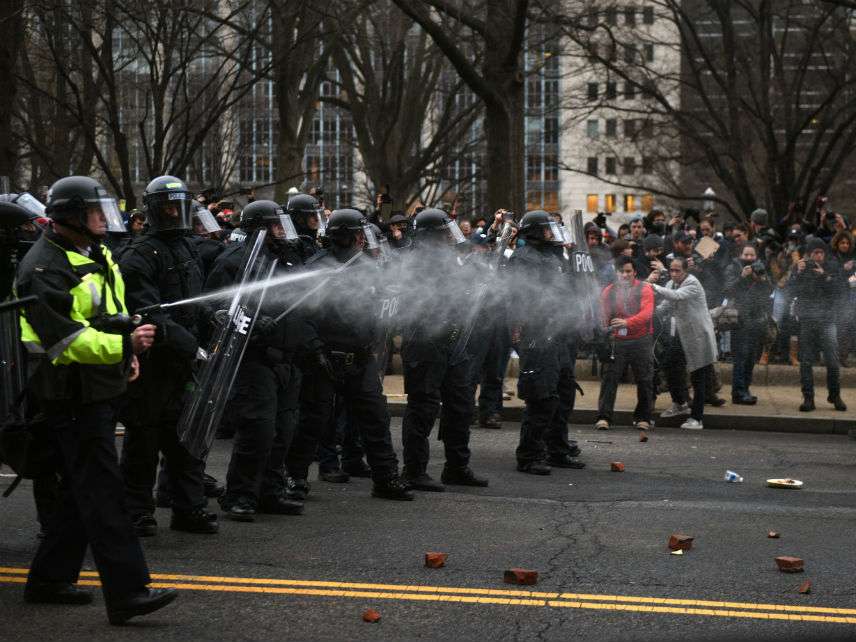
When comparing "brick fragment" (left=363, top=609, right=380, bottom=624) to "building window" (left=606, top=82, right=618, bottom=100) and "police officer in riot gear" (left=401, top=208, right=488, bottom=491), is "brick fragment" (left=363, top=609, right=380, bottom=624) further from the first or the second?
"building window" (left=606, top=82, right=618, bottom=100)

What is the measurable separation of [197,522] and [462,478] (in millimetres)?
2398

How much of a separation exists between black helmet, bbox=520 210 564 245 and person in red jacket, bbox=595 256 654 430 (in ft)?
9.63

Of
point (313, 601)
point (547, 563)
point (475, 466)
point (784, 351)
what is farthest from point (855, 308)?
point (313, 601)

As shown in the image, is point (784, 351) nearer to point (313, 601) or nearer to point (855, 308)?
point (855, 308)

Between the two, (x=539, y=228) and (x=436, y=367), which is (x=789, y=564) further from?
(x=539, y=228)

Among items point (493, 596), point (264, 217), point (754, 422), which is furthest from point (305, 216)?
point (754, 422)

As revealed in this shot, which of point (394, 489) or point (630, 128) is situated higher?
point (630, 128)

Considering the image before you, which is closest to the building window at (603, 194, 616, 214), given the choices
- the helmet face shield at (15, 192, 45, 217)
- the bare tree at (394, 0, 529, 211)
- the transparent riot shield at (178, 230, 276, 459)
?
Result: the bare tree at (394, 0, 529, 211)

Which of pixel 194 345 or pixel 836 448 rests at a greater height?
pixel 194 345

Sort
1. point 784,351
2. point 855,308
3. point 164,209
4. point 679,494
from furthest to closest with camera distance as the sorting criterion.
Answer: point 784,351 < point 855,308 < point 679,494 < point 164,209

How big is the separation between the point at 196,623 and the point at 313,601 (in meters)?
0.57

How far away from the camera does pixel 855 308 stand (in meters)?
14.7

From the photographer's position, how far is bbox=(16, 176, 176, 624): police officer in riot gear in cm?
553

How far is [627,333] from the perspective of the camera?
500 inches
